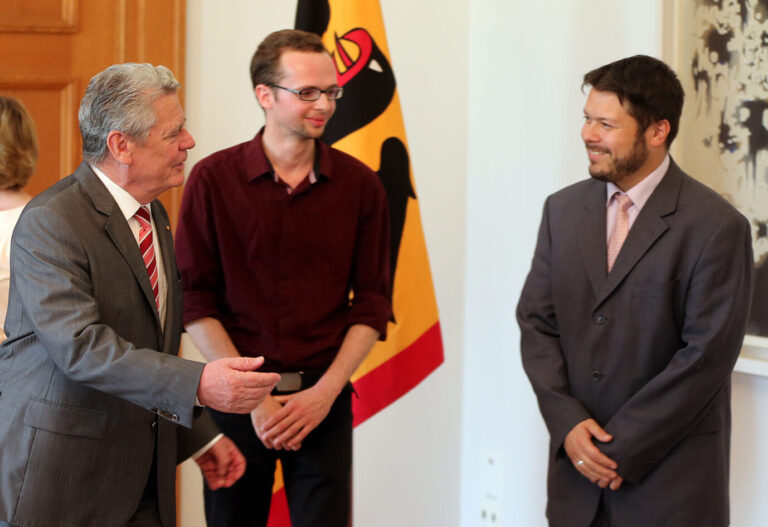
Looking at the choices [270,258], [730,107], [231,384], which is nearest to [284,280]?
[270,258]

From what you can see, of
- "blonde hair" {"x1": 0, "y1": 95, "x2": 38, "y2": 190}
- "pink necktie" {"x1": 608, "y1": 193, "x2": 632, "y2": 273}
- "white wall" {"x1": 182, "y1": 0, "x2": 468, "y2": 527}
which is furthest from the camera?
"white wall" {"x1": 182, "y1": 0, "x2": 468, "y2": 527}

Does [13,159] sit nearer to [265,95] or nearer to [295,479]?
[265,95]

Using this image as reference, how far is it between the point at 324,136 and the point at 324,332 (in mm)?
908

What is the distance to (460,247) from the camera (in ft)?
12.4

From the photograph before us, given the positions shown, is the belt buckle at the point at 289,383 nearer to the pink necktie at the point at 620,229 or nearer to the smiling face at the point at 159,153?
the smiling face at the point at 159,153

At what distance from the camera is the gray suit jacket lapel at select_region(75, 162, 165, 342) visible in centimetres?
165

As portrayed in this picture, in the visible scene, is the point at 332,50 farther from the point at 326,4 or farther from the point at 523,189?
the point at 523,189

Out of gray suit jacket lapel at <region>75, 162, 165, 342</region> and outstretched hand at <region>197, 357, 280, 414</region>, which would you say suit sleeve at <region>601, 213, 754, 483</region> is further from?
gray suit jacket lapel at <region>75, 162, 165, 342</region>

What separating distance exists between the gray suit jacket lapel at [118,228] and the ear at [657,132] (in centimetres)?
128

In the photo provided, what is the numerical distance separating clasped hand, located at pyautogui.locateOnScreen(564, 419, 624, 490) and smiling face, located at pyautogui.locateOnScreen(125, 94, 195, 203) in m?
1.15

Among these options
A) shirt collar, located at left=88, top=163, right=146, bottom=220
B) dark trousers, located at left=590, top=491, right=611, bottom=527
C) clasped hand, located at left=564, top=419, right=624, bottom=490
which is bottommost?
dark trousers, located at left=590, top=491, right=611, bottom=527

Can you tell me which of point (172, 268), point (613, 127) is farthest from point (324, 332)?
point (613, 127)

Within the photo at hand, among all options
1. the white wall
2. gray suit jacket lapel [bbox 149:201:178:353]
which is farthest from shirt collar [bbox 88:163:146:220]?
the white wall

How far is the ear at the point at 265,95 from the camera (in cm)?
227
